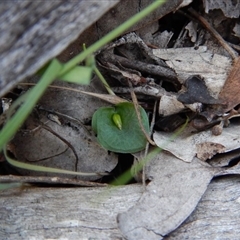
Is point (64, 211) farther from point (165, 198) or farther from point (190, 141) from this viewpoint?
point (190, 141)

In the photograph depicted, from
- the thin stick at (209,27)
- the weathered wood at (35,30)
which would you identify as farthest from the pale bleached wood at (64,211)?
the thin stick at (209,27)

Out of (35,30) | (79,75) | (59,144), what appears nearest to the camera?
(79,75)

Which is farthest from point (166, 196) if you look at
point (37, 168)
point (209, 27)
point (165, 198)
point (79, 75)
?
point (209, 27)

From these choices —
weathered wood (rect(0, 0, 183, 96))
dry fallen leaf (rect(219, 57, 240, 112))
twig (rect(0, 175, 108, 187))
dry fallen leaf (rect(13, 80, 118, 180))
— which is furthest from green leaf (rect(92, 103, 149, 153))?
weathered wood (rect(0, 0, 183, 96))

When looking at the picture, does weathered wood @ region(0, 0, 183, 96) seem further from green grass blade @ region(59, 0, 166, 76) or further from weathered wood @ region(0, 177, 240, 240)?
weathered wood @ region(0, 177, 240, 240)

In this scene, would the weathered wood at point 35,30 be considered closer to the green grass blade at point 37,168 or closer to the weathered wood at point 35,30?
the weathered wood at point 35,30

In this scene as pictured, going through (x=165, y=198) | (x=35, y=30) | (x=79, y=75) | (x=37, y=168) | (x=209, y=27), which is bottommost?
(x=165, y=198)

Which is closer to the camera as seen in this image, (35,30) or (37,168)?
(35,30)
